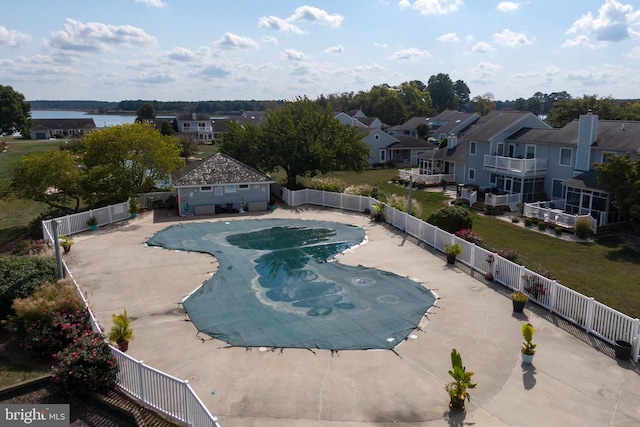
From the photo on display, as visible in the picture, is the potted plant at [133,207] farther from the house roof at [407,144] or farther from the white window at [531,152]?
the house roof at [407,144]

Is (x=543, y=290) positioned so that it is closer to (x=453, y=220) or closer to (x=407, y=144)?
(x=453, y=220)

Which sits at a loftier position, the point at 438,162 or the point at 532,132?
the point at 532,132

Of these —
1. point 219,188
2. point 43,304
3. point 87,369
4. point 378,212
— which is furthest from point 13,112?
point 87,369

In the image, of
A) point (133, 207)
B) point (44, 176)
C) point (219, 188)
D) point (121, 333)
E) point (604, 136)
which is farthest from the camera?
point (604, 136)

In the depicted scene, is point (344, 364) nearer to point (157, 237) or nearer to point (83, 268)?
point (83, 268)

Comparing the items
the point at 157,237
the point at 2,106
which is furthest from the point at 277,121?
the point at 2,106

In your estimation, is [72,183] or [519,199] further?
[519,199]
